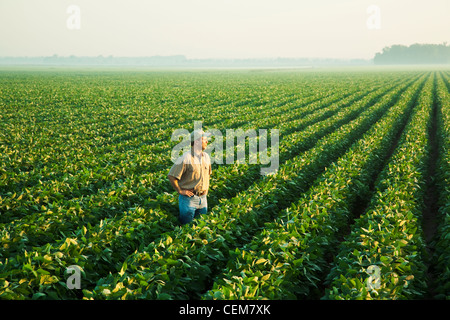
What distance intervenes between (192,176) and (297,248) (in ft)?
7.15

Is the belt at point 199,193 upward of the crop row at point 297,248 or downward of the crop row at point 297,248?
upward

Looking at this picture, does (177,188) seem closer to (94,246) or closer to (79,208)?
(94,246)

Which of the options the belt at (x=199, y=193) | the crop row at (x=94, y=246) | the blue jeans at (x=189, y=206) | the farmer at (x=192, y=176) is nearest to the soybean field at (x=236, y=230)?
the crop row at (x=94, y=246)

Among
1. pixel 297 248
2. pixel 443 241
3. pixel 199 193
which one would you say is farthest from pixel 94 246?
pixel 443 241

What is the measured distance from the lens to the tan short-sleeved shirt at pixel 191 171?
19.3 ft

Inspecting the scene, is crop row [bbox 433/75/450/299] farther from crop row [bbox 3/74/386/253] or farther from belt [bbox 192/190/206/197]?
crop row [bbox 3/74/386/253]

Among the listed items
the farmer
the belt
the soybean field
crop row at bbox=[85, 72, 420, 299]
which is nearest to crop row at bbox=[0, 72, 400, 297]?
the soybean field

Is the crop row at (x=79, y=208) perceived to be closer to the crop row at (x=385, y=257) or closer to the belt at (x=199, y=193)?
the belt at (x=199, y=193)

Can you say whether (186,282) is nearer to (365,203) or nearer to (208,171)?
(208,171)

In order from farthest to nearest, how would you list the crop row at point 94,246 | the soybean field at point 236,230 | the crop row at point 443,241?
the crop row at point 443,241
the crop row at point 94,246
the soybean field at point 236,230

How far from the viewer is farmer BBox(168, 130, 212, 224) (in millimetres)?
5867

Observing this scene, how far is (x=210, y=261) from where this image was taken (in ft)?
16.9

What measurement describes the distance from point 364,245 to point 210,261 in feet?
7.85

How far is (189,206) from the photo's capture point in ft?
20.4
